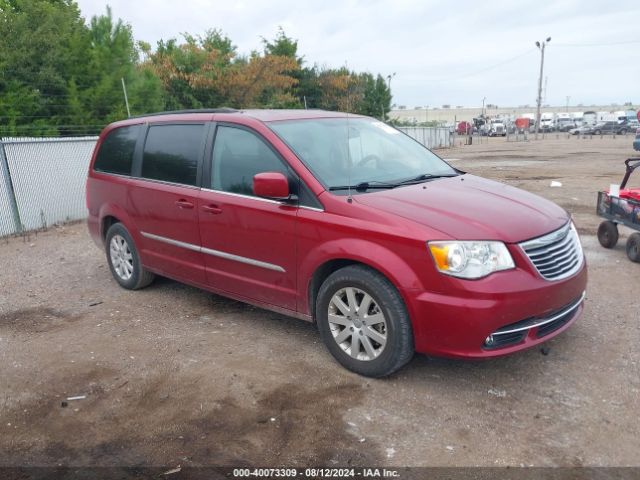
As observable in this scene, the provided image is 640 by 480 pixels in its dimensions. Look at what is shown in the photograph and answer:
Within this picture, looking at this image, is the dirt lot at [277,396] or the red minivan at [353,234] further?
the red minivan at [353,234]

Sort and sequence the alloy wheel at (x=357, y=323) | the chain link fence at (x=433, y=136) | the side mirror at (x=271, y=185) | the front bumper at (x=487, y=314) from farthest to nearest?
1. the chain link fence at (x=433, y=136)
2. the side mirror at (x=271, y=185)
3. the alloy wheel at (x=357, y=323)
4. the front bumper at (x=487, y=314)

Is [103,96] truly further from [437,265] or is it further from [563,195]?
[437,265]

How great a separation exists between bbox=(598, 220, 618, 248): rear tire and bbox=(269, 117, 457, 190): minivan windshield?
3.38 metres

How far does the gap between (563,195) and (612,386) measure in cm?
861

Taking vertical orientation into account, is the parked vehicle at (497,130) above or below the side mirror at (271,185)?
below

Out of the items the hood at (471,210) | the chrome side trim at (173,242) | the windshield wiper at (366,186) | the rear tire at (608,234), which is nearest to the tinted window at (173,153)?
the chrome side trim at (173,242)

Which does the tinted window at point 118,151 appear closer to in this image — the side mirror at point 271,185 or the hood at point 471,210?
the side mirror at point 271,185

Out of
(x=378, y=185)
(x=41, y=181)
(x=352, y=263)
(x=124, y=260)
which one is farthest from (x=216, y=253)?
(x=41, y=181)

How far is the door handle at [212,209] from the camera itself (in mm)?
4672

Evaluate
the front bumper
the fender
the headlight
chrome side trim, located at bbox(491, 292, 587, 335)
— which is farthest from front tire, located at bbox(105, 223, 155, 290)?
chrome side trim, located at bbox(491, 292, 587, 335)

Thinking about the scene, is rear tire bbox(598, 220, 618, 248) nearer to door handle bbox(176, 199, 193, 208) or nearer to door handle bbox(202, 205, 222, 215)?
door handle bbox(202, 205, 222, 215)

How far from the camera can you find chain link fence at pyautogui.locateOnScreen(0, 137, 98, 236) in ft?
29.4

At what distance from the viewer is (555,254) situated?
12.4 feet

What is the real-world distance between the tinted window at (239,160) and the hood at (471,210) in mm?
863
